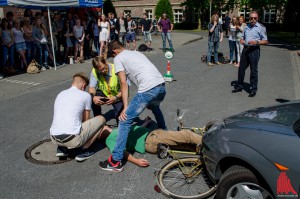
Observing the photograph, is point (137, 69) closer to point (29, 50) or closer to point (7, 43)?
point (7, 43)

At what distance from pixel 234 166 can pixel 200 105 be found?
169 inches

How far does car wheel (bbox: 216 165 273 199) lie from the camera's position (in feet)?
9.46


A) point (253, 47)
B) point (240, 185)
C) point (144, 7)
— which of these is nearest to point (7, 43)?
point (253, 47)

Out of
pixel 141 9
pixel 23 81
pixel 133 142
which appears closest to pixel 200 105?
pixel 133 142

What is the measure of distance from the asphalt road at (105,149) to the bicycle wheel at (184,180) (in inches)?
7.3

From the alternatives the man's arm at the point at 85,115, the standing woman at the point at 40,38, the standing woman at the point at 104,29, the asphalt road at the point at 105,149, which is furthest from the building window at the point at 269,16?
the man's arm at the point at 85,115

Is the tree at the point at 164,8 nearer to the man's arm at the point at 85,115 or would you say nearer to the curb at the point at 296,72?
the curb at the point at 296,72

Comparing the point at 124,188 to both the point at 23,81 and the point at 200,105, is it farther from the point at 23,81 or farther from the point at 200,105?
the point at 23,81

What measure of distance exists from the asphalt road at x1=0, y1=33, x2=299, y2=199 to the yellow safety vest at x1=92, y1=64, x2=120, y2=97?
3.56ft

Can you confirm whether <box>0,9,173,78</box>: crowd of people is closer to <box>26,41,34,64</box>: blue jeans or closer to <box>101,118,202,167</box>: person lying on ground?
<box>26,41,34,64</box>: blue jeans

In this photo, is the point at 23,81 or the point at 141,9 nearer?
the point at 23,81

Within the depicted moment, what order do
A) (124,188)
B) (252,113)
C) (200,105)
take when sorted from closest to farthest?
(252,113)
(124,188)
(200,105)

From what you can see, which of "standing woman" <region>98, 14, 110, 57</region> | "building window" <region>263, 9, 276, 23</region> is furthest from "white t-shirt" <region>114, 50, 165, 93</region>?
"building window" <region>263, 9, 276, 23</region>

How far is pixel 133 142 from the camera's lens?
499cm
